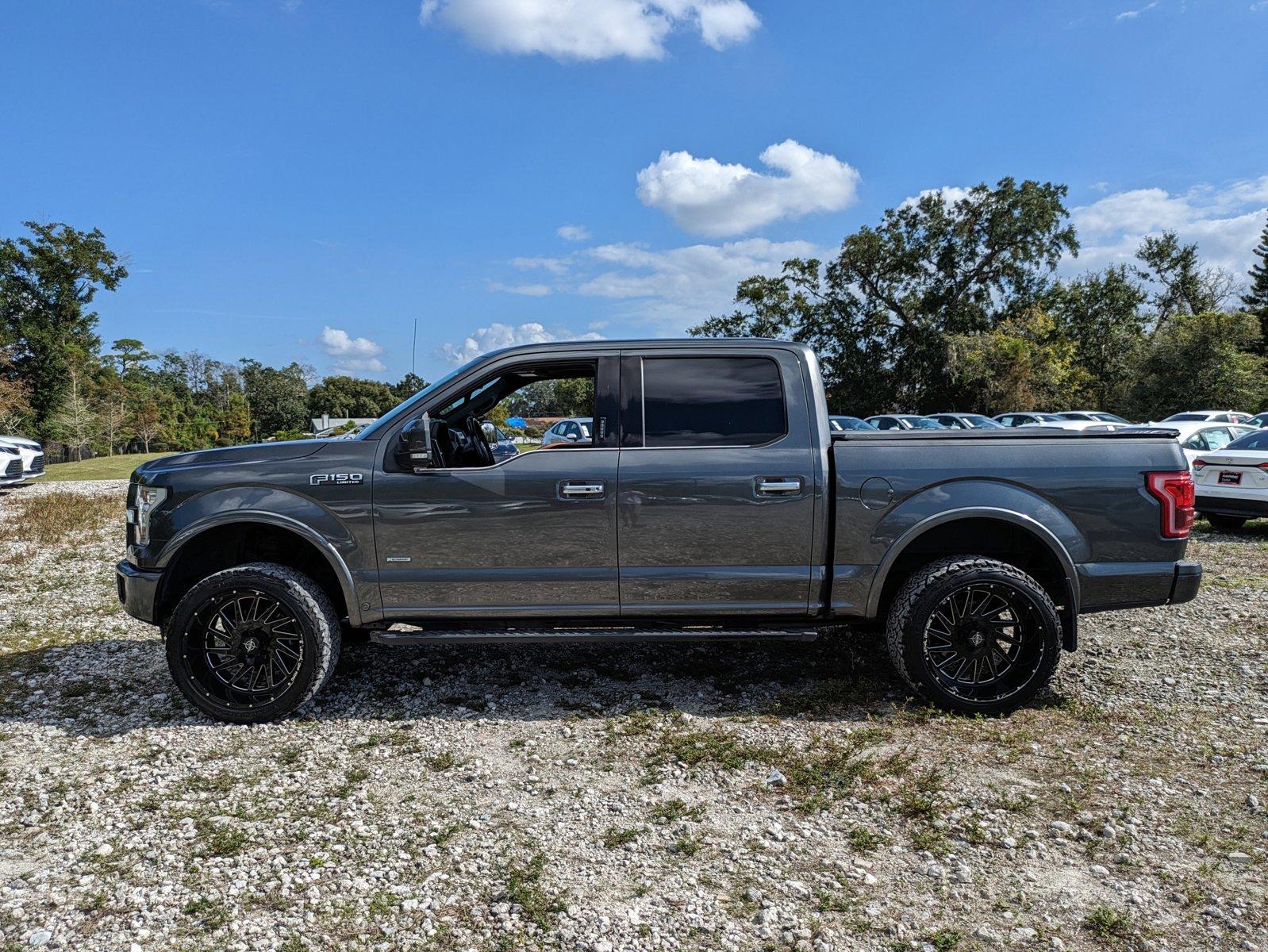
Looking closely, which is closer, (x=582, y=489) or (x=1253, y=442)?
(x=582, y=489)

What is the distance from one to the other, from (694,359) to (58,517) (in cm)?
1268

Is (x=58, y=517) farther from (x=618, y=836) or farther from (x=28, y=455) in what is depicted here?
(x=618, y=836)

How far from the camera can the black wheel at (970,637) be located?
4.11m

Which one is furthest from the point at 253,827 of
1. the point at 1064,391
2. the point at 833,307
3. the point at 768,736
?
the point at 833,307

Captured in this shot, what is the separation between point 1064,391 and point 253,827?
42015mm

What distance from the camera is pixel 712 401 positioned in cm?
433

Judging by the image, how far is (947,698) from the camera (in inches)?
165

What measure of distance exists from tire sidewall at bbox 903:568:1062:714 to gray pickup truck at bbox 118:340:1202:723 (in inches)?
0.5

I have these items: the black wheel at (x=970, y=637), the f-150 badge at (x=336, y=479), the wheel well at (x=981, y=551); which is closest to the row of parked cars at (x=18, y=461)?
the f-150 badge at (x=336, y=479)

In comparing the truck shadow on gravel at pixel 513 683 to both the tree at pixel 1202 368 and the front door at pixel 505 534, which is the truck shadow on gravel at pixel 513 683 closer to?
the front door at pixel 505 534

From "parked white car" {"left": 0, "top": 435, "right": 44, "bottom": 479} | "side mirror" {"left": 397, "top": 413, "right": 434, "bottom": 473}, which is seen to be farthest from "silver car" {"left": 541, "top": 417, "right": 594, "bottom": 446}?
"parked white car" {"left": 0, "top": 435, "right": 44, "bottom": 479}

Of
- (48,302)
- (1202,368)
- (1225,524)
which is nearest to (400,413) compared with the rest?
(1225,524)

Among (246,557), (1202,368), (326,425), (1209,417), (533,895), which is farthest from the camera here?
(1202,368)

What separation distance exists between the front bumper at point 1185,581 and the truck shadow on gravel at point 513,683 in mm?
1570
